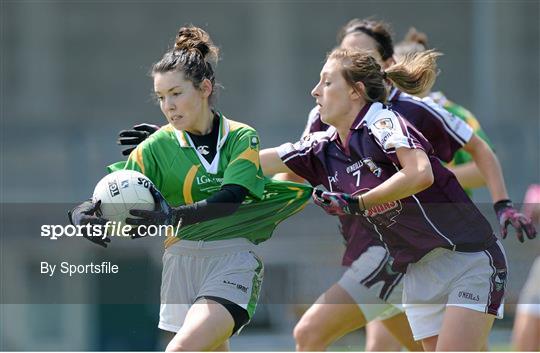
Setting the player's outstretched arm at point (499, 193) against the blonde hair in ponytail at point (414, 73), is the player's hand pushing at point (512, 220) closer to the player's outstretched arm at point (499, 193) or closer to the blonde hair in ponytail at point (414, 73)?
the player's outstretched arm at point (499, 193)

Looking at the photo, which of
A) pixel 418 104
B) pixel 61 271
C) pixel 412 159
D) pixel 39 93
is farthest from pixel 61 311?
pixel 39 93

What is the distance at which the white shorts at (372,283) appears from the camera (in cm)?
552

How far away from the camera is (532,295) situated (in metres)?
5.67

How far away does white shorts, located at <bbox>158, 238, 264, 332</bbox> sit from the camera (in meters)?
4.74

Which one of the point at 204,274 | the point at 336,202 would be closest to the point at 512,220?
the point at 336,202

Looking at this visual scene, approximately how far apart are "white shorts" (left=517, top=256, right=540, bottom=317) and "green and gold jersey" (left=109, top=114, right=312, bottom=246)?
135 cm

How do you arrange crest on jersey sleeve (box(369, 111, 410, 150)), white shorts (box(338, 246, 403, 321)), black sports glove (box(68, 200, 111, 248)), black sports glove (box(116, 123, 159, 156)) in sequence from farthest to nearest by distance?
1. white shorts (box(338, 246, 403, 321))
2. black sports glove (box(116, 123, 159, 156))
3. crest on jersey sleeve (box(369, 111, 410, 150))
4. black sports glove (box(68, 200, 111, 248))

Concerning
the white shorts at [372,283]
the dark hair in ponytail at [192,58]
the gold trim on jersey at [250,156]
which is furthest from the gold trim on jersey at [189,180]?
the white shorts at [372,283]

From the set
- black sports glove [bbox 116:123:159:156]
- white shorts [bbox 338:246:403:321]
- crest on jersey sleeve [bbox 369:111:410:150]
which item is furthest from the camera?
white shorts [bbox 338:246:403:321]

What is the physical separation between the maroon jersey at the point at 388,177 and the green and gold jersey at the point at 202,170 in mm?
316

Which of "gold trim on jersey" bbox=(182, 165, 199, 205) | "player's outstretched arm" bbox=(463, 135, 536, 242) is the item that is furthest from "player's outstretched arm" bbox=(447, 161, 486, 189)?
"gold trim on jersey" bbox=(182, 165, 199, 205)

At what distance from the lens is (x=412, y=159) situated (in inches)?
183

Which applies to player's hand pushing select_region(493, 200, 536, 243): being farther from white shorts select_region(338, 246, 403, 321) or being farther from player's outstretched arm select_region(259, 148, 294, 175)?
player's outstretched arm select_region(259, 148, 294, 175)

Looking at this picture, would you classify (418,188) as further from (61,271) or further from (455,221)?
(61,271)
